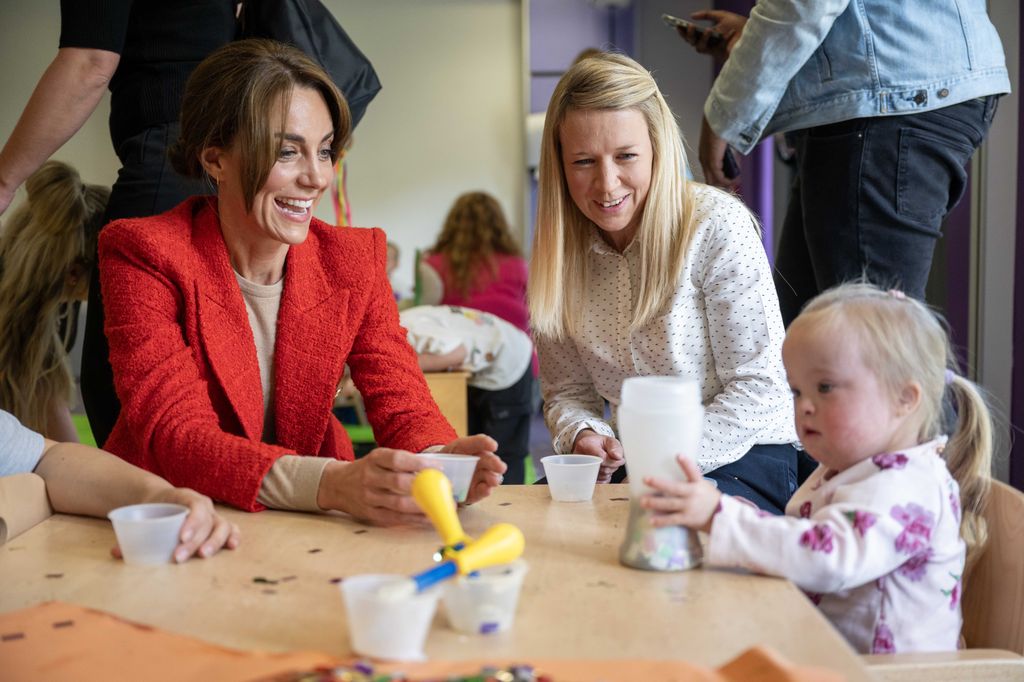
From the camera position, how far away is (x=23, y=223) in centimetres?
299

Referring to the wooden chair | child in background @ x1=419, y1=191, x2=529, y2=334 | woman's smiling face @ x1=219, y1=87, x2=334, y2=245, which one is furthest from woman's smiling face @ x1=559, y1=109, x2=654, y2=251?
child in background @ x1=419, y1=191, x2=529, y2=334

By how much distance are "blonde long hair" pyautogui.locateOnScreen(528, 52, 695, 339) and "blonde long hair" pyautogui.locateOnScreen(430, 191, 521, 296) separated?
297cm

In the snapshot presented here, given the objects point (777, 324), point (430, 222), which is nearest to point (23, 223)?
point (777, 324)

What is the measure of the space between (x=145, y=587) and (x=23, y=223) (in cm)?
224

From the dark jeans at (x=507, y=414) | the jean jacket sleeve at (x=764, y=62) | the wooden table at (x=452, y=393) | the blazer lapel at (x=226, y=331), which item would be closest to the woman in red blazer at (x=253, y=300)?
the blazer lapel at (x=226, y=331)

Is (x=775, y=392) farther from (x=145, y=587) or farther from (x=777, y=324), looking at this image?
(x=145, y=587)

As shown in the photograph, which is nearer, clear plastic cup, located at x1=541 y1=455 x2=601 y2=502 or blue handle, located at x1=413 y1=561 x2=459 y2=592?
blue handle, located at x1=413 y1=561 x2=459 y2=592

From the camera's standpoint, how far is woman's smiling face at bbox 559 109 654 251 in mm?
1849

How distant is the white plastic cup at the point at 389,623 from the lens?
87 centimetres

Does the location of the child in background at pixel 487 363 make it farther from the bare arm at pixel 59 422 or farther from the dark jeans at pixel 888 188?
the dark jeans at pixel 888 188

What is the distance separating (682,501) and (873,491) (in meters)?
0.22

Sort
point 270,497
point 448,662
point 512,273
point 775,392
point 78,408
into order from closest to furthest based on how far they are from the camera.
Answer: point 448,662, point 270,497, point 775,392, point 78,408, point 512,273

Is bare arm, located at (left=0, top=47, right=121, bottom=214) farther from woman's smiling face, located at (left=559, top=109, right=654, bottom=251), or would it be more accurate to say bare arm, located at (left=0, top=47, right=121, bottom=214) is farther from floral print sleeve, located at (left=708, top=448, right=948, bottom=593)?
floral print sleeve, located at (left=708, top=448, right=948, bottom=593)

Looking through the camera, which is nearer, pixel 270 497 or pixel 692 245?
pixel 270 497
